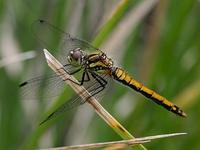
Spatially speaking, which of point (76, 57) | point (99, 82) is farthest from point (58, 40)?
point (99, 82)

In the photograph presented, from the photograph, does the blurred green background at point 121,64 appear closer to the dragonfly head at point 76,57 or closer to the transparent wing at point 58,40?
the transparent wing at point 58,40

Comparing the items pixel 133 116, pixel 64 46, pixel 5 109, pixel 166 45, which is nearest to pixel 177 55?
pixel 166 45

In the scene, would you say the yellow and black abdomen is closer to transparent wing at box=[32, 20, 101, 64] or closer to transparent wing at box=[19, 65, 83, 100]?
transparent wing at box=[32, 20, 101, 64]

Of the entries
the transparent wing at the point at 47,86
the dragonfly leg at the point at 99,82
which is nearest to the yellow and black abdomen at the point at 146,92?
the dragonfly leg at the point at 99,82

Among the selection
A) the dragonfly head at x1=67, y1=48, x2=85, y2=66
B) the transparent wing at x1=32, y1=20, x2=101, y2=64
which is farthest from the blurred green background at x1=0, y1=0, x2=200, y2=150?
the dragonfly head at x1=67, y1=48, x2=85, y2=66

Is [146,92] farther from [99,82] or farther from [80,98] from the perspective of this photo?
[80,98]

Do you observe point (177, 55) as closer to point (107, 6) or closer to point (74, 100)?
point (107, 6)
